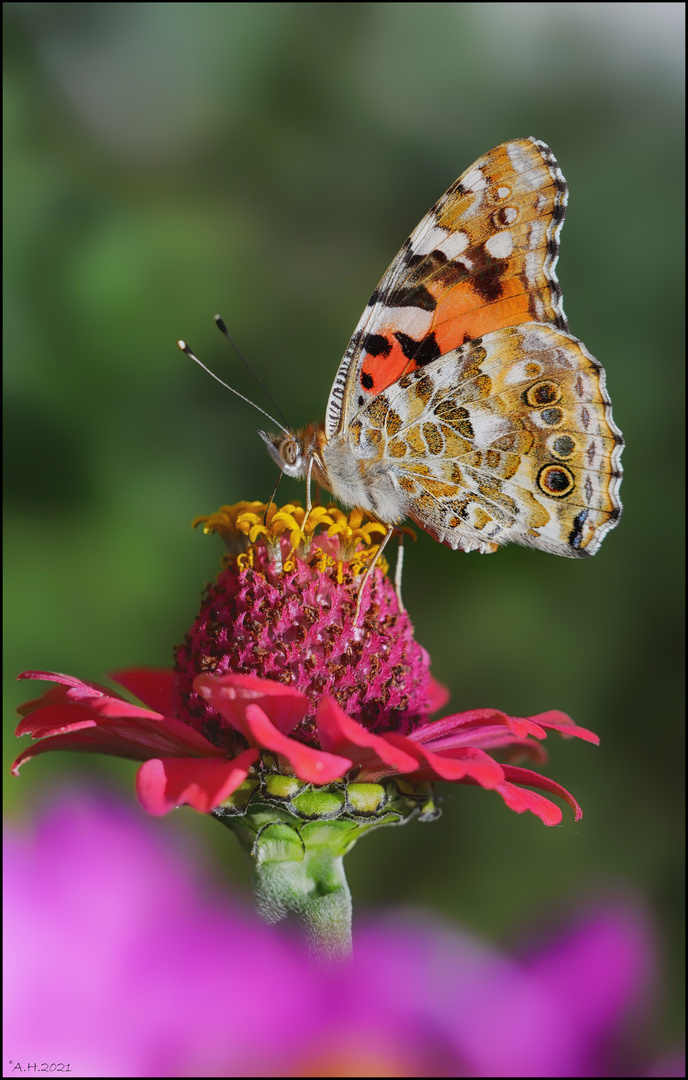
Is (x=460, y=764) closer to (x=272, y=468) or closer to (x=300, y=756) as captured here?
(x=300, y=756)

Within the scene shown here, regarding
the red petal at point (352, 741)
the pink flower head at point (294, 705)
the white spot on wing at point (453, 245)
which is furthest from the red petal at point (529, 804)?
the white spot on wing at point (453, 245)

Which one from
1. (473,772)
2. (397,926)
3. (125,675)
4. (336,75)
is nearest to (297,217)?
(336,75)

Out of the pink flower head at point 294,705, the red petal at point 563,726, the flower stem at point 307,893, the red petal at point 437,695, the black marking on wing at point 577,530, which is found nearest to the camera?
the pink flower head at point 294,705

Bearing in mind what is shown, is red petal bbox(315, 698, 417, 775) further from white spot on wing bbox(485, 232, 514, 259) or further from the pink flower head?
white spot on wing bbox(485, 232, 514, 259)

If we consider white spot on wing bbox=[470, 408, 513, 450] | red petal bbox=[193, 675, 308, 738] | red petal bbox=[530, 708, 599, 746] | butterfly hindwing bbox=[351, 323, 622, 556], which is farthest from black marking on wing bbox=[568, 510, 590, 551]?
red petal bbox=[193, 675, 308, 738]

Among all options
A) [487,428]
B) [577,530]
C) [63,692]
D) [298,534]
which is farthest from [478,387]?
[63,692]

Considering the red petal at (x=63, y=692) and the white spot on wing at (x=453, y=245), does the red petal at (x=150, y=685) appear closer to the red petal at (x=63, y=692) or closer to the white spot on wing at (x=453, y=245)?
the red petal at (x=63, y=692)
